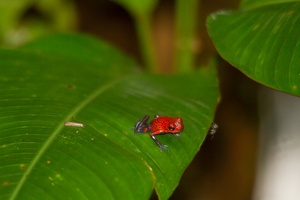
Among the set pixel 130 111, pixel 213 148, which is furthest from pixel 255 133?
pixel 130 111

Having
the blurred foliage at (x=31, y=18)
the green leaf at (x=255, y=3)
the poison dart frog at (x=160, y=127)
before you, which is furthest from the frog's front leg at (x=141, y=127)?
the blurred foliage at (x=31, y=18)

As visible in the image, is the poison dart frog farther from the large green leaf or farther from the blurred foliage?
the blurred foliage

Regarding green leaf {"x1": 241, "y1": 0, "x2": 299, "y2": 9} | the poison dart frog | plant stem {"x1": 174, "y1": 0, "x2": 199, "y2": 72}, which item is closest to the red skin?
the poison dart frog

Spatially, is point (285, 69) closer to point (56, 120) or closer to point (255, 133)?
point (56, 120)

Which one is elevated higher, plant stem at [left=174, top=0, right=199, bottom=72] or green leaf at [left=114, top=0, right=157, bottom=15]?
green leaf at [left=114, top=0, right=157, bottom=15]

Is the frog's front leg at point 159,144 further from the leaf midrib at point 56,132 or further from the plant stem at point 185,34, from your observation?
the plant stem at point 185,34

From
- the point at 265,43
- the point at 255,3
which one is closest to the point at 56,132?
the point at 265,43
